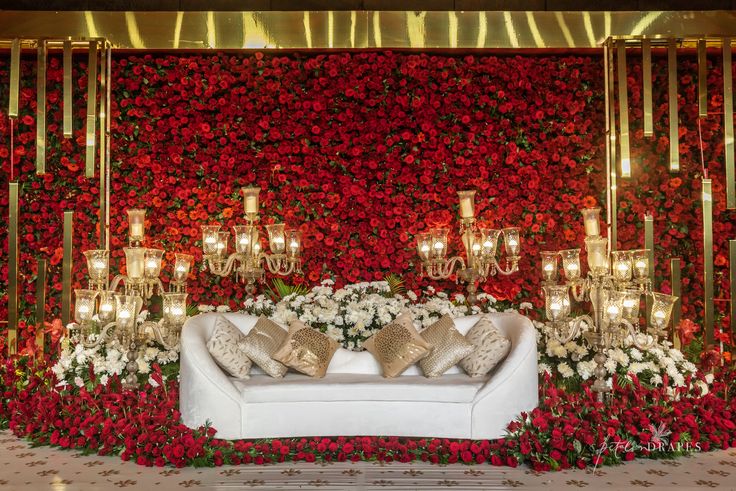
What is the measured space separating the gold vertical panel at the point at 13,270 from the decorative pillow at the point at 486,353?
3541mm

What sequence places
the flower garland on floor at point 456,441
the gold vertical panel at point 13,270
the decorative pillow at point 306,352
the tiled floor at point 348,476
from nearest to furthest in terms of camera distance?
the tiled floor at point 348,476
the flower garland on floor at point 456,441
the decorative pillow at point 306,352
the gold vertical panel at point 13,270

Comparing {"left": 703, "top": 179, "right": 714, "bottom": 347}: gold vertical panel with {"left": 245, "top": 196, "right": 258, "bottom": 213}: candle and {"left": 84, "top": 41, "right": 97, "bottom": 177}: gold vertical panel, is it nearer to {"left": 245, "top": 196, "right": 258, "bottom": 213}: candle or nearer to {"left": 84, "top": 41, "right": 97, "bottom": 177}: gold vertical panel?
{"left": 245, "top": 196, "right": 258, "bottom": 213}: candle

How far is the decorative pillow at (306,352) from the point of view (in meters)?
3.99

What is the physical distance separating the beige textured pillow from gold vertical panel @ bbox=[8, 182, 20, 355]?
213 cm

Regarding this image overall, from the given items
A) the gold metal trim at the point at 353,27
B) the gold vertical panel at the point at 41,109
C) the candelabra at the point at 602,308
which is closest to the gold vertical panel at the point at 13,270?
the gold vertical panel at the point at 41,109

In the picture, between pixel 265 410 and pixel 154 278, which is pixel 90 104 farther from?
pixel 265 410

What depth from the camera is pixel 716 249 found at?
5.70 metres

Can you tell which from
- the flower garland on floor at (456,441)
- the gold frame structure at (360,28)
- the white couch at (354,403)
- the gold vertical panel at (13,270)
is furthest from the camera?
the gold frame structure at (360,28)

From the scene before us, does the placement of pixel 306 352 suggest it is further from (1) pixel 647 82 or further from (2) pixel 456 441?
(1) pixel 647 82

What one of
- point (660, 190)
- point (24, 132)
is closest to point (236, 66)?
point (24, 132)

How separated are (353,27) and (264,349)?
3.06 metres

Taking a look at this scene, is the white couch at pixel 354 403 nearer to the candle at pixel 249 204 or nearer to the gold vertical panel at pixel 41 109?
the candle at pixel 249 204

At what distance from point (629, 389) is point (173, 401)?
272cm

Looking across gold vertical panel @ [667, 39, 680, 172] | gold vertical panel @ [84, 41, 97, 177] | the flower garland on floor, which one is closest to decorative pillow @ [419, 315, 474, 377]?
the flower garland on floor
